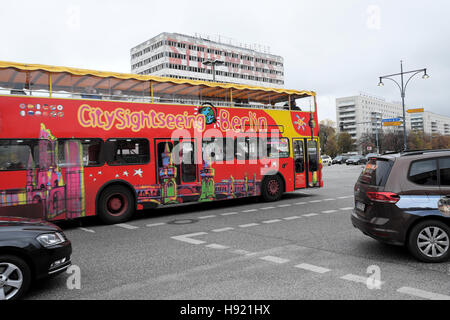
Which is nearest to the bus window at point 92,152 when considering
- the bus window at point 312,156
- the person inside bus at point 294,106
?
the person inside bus at point 294,106

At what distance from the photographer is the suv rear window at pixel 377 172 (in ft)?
20.1

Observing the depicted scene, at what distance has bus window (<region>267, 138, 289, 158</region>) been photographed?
1395 centimetres

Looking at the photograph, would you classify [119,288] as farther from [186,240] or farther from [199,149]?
[199,149]

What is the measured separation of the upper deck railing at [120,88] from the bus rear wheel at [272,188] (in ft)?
8.51

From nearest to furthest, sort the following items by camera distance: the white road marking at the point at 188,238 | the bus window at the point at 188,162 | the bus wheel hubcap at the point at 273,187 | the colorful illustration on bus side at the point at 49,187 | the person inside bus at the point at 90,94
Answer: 1. the white road marking at the point at 188,238
2. the colorful illustration on bus side at the point at 49,187
3. the person inside bus at the point at 90,94
4. the bus window at the point at 188,162
5. the bus wheel hubcap at the point at 273,187

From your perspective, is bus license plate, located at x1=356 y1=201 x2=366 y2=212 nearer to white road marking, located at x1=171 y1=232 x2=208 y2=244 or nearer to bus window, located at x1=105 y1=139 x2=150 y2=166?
white road marking, located at x1=171 y1=232 x2=208 y2=244

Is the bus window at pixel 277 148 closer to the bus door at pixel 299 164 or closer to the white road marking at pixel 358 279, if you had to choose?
the bus door at pixel 299 164

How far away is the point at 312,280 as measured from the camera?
5.10 meters

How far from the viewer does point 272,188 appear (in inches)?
559

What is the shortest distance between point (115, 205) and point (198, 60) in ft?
320

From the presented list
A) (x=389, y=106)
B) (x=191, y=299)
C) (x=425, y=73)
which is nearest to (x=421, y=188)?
(x=191, y=299)

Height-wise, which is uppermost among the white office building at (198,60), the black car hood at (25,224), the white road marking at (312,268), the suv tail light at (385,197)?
the white office building at (198,60)

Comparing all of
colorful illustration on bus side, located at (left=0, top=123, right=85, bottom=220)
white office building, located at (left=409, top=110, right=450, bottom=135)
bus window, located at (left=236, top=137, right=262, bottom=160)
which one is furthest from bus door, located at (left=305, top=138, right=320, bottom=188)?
white office building, located at (left=409, top=110, right=450, bottom=135)

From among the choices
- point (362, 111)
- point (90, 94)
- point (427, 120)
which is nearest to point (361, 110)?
point (362, 111)
